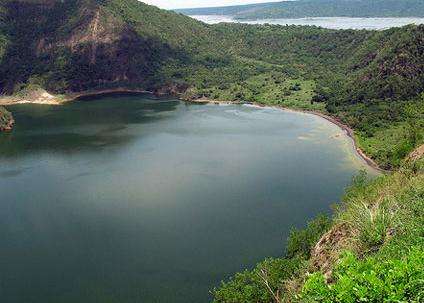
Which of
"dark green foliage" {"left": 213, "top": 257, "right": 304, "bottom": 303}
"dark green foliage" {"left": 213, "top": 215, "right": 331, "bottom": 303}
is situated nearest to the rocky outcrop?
"dark green foliage" {"left": 213, "top": 215, "right": 331, "bottom": 303}

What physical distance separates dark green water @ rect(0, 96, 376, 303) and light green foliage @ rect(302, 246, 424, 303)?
42467mm

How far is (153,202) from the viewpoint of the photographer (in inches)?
3915

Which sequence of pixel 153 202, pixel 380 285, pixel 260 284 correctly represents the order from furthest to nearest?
pixel 153 202
pixel 260 284
pixel 380 285

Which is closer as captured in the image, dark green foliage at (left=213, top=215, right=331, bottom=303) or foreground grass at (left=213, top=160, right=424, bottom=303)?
foreground grass at (left=213, top=160, right=424, bottom=303)

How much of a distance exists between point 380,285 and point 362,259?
1134 centimetres

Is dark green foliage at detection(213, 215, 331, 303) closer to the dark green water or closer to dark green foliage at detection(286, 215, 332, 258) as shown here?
dark green foliage at detection(286, 215, 332, 258)

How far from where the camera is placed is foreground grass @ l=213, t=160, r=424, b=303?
87.2ft

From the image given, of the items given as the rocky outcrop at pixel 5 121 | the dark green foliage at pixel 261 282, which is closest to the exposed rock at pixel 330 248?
the dark green foliage at pixel 261 282

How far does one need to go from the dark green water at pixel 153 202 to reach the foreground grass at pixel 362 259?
1192 cm

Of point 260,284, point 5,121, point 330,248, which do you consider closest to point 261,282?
point 260,284

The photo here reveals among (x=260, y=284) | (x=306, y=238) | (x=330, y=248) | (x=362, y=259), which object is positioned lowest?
(x=260, y=284)

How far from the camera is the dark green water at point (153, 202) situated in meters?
73.2

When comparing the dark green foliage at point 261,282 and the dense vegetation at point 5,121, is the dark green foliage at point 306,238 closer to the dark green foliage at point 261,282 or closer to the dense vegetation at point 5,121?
the dark green foliage at point 261,282

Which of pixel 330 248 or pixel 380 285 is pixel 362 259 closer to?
pixel 330 248
